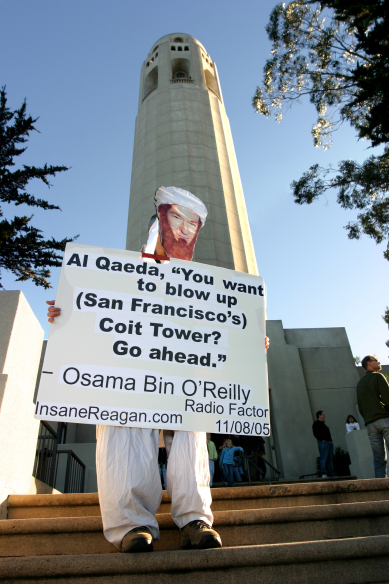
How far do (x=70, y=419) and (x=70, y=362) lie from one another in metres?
0.39

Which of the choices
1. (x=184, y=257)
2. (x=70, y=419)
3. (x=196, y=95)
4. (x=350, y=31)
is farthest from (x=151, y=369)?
(x=196, y=95)

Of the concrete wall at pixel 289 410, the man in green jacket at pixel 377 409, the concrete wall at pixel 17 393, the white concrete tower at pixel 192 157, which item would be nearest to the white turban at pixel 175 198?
the concrete wall at pixel 17 393

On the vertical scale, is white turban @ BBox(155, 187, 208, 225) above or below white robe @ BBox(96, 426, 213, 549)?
above

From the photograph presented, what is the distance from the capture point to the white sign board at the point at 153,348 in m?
2.84

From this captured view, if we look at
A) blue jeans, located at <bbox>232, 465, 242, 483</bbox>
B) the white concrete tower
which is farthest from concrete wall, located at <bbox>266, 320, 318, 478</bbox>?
blue jeans, located at <bbox>232, 465, 242, 483</bbox>

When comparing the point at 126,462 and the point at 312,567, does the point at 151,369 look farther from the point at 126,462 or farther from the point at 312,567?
the point at 312,567

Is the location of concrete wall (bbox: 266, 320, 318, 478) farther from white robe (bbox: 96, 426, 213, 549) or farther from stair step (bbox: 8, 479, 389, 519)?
white robe (bbox: 96, 426, 213, 549)

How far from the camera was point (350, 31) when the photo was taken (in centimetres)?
1477

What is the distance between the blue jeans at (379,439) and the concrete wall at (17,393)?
13.0 feet

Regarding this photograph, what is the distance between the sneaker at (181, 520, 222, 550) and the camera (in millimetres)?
2406

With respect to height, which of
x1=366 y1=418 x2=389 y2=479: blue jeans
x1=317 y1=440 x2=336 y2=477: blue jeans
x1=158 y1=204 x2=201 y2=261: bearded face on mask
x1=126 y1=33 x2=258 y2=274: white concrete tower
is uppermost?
x1=126 y1=33 x2=258 y2=274: white concrete tower

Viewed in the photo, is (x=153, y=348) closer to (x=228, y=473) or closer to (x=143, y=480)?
(x=143, y=480)

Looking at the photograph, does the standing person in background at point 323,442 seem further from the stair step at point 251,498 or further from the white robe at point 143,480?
the white robe at point 143,480

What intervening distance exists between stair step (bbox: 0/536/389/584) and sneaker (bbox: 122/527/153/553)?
53mm
